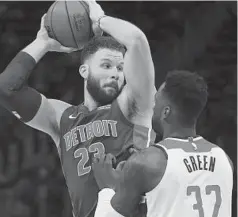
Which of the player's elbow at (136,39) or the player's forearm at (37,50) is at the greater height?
the player's elbow at (136,39)

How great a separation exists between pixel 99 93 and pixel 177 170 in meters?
1.34

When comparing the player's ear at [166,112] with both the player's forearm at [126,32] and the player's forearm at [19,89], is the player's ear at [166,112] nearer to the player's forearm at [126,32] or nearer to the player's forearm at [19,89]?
the player's forearm at [126,32]

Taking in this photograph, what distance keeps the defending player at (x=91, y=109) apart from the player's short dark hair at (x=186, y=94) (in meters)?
0.81

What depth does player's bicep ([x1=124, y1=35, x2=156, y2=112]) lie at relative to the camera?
3.19 meters

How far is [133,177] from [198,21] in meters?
4.43

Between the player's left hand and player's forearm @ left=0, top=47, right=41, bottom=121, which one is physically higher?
the player's left hand

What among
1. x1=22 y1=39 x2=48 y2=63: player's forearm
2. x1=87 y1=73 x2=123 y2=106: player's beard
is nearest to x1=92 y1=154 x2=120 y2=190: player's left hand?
x1=87 y1=73 x2=123 y2=106: player's beard

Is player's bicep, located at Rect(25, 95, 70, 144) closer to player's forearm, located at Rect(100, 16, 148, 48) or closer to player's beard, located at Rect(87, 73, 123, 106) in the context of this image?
player's beard, located at Rect(87, 73, 123, 106)

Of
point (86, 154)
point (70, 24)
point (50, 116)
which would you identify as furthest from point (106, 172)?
point (70, 24)

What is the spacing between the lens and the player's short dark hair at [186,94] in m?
2.45

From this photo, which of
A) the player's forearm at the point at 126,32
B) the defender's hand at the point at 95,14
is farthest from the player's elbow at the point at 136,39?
the defender's hand at the point at 95,14

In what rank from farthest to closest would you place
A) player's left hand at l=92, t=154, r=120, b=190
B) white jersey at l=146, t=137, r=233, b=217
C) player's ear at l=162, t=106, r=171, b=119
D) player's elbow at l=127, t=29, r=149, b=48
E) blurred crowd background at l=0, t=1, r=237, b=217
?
blurred crowd background at l=0, t=1, r=237, b=217 → player's elbow at l=127, t=29, r=149, b=48 → player's left hand at l=92, t=154, r=120, b=190 → player's ear at l=162, t=106, r=171, b=119 → white jersey at l=146, t=137, r=233, b=217

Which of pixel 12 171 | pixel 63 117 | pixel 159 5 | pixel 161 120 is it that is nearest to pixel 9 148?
pixel 12 171

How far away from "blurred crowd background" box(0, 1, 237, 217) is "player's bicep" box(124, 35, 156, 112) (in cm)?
282
